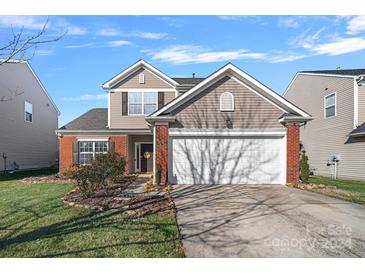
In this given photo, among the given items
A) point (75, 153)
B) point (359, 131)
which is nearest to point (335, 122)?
point (359, 131)

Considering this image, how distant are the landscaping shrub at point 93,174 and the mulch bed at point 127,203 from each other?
0.87 ft

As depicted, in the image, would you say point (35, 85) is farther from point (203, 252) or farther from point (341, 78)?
point (203, 252)

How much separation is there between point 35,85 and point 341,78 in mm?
23177

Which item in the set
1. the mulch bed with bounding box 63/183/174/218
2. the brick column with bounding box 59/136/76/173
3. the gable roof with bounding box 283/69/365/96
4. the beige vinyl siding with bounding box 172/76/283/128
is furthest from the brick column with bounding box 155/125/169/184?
the gable roof with bounding box 283/69/365/96

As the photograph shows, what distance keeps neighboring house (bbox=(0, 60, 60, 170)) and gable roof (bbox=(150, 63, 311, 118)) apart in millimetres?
10994

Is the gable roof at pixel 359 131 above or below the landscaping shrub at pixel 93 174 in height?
above

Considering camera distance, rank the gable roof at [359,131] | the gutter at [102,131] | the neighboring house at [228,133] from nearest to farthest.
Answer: the neighboring house at [228,133]
the gable roof at [359,131]
the gutter at [102,131]

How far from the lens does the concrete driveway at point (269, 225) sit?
17.1 ft

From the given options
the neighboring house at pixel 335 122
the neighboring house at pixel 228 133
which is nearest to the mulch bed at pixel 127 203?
the neighboring house at pixel 228 133

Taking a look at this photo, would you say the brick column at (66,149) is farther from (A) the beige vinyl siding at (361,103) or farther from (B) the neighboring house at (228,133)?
(A) the beige vinyl siding at (361,103)

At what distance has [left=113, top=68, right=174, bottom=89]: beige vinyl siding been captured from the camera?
19594 mm

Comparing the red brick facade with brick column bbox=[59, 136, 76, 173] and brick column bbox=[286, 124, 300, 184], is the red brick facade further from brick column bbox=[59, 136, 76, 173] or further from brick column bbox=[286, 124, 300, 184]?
brick column bbox=[286, 124, 300, 184]

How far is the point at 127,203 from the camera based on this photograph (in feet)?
29.3

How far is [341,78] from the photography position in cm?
1819
